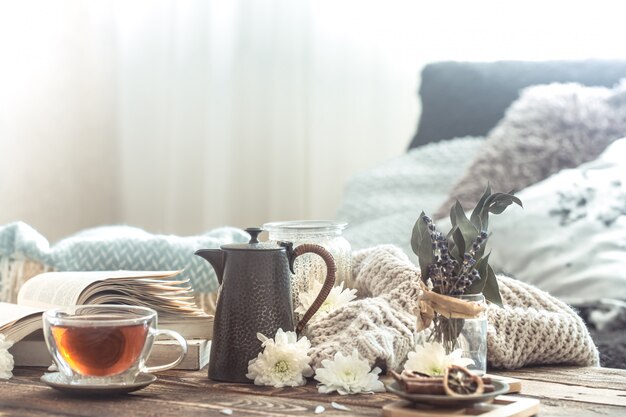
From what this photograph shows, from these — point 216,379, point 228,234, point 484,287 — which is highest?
point 228,234

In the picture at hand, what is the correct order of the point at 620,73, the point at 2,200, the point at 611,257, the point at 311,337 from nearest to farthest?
1. the point at 311,337
2. the point at 611,257
3. the point at 620,73
4. the point at 2,200

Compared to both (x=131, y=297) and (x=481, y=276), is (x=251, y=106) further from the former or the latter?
(x=481, y=276)

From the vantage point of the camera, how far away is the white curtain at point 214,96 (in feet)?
8.68

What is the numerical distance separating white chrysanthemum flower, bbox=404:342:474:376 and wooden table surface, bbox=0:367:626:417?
0.16 feet

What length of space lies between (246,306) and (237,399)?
11 centimetres

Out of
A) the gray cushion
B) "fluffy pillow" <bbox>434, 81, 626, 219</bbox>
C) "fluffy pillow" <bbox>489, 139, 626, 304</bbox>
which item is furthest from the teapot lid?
the gray cushion

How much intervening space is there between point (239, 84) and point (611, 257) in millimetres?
1620

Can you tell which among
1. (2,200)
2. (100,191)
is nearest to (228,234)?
(2,200)

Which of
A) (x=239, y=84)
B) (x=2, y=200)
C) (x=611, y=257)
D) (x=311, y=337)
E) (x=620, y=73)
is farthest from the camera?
(x=239, y=84)

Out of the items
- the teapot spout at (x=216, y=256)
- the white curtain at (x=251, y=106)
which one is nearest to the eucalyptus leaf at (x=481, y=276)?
the teapot spout at (x=216, y=256)

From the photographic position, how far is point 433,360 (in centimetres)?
88

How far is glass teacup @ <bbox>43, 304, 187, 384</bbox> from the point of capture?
92 centimetres

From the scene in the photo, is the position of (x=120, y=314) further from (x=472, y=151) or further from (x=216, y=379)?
(x=472, y=151)

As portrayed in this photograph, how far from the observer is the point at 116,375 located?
0.94 meters
